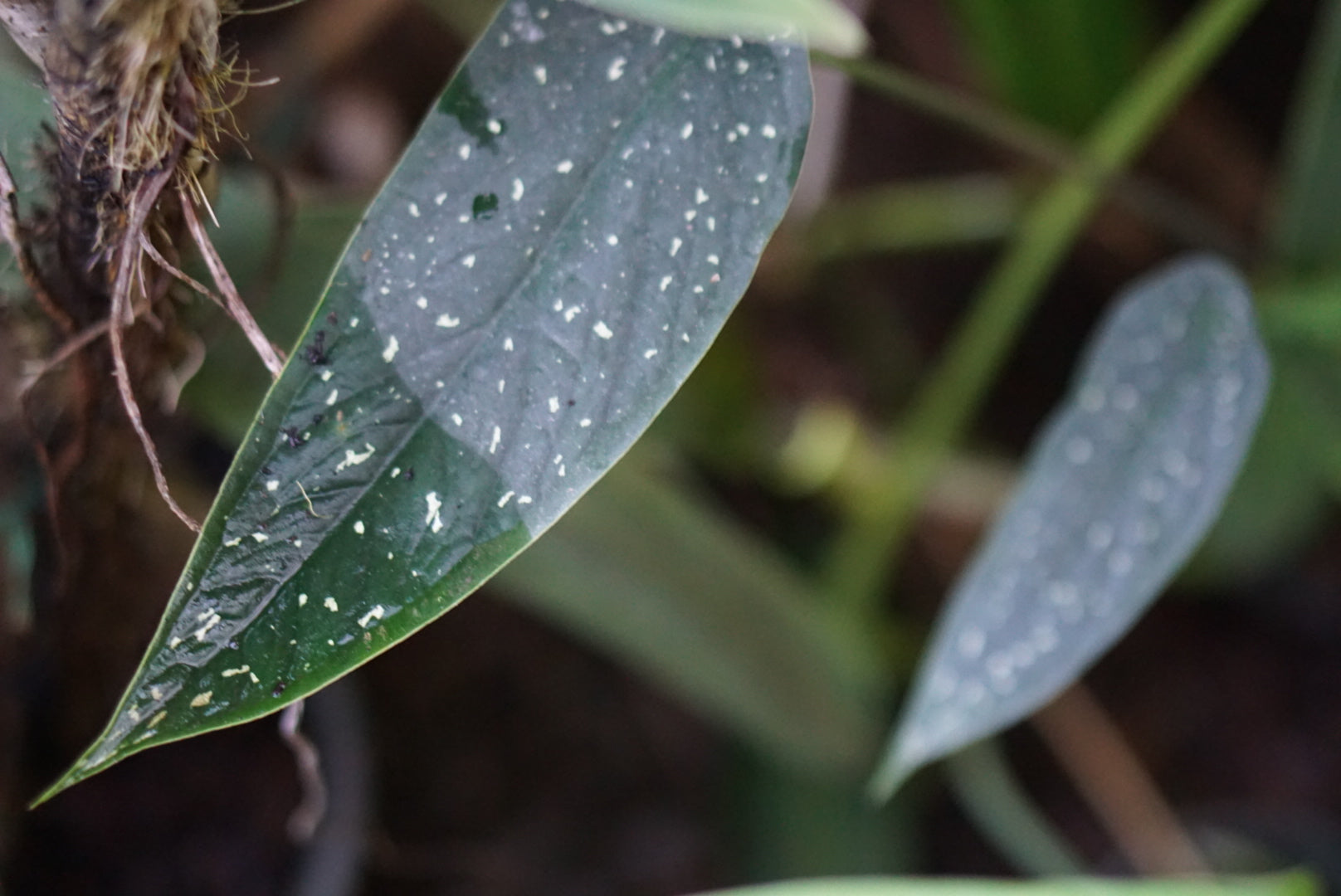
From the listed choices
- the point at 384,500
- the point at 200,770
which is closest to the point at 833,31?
the point at 384,500

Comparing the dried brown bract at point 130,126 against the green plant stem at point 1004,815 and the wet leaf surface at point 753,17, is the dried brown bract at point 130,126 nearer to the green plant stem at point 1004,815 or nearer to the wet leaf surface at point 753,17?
the wet leaf surface at point 753,17

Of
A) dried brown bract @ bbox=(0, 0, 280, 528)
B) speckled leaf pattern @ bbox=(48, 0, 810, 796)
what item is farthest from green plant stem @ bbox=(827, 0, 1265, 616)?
dried brown bract @ bbox=(0, 0, 280, 528)

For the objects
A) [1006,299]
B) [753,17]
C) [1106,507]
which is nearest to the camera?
[753,17]

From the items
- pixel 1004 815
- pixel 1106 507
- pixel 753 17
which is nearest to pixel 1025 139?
pixel 1106 507

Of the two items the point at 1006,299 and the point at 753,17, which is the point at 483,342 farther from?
the point at 1006,299

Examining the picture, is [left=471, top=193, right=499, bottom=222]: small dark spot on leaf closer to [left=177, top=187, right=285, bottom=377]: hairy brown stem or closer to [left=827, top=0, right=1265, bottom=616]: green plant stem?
[left=177, top=187, right=285, bottom=377]: hairy brown stem

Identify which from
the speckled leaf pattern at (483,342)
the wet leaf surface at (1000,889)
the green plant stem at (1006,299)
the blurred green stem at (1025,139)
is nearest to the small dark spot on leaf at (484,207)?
the speckled leaf pattern at (483,342)
